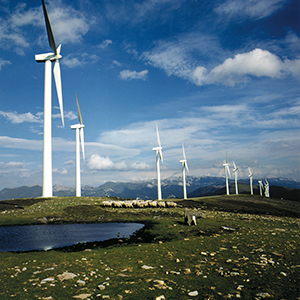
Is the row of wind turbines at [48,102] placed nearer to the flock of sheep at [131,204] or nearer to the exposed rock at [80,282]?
the flock of sheep at [131,204]

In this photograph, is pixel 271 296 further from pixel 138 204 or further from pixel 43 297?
pixel 138 204

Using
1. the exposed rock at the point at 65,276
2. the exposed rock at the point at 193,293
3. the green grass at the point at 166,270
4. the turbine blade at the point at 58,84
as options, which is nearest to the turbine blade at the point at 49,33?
the turbine blade at the point at 58,84

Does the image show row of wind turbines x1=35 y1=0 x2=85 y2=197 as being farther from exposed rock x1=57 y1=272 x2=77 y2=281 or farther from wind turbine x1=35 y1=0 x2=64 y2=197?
exposed rock x1=57 y1=272 x2=77 y2=281

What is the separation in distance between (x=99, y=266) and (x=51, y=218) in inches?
808

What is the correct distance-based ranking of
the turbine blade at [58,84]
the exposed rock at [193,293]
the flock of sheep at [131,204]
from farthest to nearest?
the turbine blade at [58,84]
the flock of sheep at [131,204]
the exposed rock at [193,293]

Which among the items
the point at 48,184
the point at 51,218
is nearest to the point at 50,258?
the point at 51,218

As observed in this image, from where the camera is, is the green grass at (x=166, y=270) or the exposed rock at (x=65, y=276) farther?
the exposed rock at (x=65, y=276)

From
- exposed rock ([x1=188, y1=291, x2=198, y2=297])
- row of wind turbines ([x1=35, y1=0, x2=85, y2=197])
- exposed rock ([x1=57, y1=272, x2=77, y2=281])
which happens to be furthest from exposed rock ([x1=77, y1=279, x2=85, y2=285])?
row of wind turbines ([x1=35, y1=0, x2=85, y2=197])

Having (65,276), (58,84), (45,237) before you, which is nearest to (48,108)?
(58,84)

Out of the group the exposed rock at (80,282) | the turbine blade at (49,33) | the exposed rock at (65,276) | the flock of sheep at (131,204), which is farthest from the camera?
the turbine blade at (49,33)

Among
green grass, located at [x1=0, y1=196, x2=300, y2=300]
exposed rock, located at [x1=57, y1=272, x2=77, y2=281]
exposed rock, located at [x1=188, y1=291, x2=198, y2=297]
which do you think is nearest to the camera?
exposed rock, located at [x1=188, y1=291, x2=198, y2=297]

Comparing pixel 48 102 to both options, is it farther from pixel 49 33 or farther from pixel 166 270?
pixel 166 270

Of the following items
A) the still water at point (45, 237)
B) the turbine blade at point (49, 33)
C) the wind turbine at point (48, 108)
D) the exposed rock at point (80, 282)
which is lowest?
the still water at point (45, 237)

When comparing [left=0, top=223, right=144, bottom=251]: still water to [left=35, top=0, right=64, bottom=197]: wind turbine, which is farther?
[left=35, top=0, right=64, bottom=197]: wind turbine
